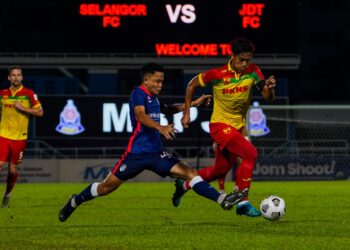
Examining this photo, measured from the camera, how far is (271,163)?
26766 millimetres

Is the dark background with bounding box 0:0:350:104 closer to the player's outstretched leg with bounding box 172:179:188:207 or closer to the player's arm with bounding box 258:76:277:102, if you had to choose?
the player's outstretched leg with bounding box 172:179:188:207

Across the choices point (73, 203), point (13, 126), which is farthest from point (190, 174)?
point (13, 126)

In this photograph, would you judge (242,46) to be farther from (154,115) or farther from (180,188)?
(180,188)

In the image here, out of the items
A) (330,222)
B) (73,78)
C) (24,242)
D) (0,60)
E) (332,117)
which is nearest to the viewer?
(24,242)

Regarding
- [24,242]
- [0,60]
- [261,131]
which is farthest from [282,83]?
[24,242]

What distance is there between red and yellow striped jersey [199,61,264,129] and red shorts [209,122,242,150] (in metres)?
0.08

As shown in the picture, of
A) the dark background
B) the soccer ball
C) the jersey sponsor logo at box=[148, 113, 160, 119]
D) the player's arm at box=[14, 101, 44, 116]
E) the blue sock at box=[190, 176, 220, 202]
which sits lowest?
the soccer ball

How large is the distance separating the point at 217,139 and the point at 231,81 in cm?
72

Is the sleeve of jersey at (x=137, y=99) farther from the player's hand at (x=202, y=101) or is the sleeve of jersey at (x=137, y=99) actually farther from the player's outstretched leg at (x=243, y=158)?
the player's outstretched leg at (x=243, y=158)

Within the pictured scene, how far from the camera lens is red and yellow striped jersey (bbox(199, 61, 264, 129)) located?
12.1m

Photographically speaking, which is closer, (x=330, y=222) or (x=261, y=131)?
(x=330, y=222)

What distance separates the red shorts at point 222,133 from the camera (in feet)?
40.1

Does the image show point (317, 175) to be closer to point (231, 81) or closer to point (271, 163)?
point (271, 163)

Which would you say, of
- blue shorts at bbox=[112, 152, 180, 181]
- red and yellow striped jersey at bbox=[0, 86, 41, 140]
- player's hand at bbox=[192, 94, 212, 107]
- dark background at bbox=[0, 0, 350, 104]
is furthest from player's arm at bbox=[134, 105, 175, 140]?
dark background at bbox=[0, 0, 350, 104]
